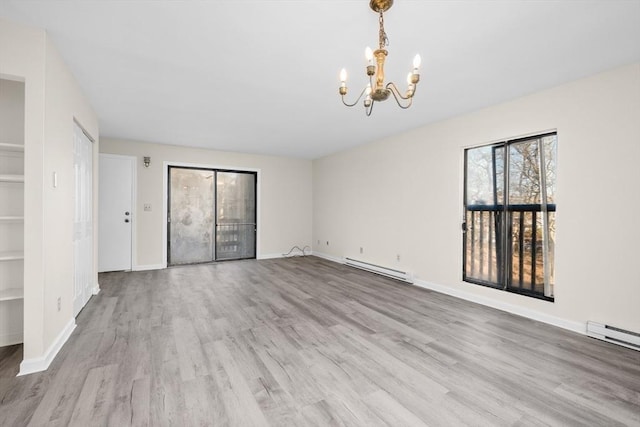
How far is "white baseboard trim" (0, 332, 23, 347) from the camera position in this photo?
7.76 feet

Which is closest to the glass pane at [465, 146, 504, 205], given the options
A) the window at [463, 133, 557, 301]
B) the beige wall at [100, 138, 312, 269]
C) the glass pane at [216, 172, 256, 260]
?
the window at [463, 133, 557, 301]

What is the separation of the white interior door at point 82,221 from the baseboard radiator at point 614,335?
17.0ft

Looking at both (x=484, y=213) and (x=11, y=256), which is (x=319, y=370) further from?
(x=484, y=213)

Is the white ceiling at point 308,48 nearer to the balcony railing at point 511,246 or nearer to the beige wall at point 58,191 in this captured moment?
the beige wall at point 58,191

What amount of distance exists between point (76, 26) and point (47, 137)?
0.85 metres

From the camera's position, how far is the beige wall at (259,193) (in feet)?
17.5

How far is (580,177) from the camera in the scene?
9.06 ft

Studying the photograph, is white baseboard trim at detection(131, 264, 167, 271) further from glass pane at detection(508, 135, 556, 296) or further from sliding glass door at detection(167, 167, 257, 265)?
glass pane at detection(508, 135, 556, 296)

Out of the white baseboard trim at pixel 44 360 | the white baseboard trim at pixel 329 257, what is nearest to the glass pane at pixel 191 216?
the white baseboard trim at pixel 329 257

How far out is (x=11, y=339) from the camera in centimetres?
240

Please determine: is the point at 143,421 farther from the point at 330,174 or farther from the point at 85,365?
the point at 330,174

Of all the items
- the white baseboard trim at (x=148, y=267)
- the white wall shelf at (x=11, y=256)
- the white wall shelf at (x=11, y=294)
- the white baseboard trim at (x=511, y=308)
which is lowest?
the white baseboard trim at (x=511, y=308)

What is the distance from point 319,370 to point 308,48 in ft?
8.34

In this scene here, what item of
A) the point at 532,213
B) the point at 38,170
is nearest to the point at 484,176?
the point at 532,213
